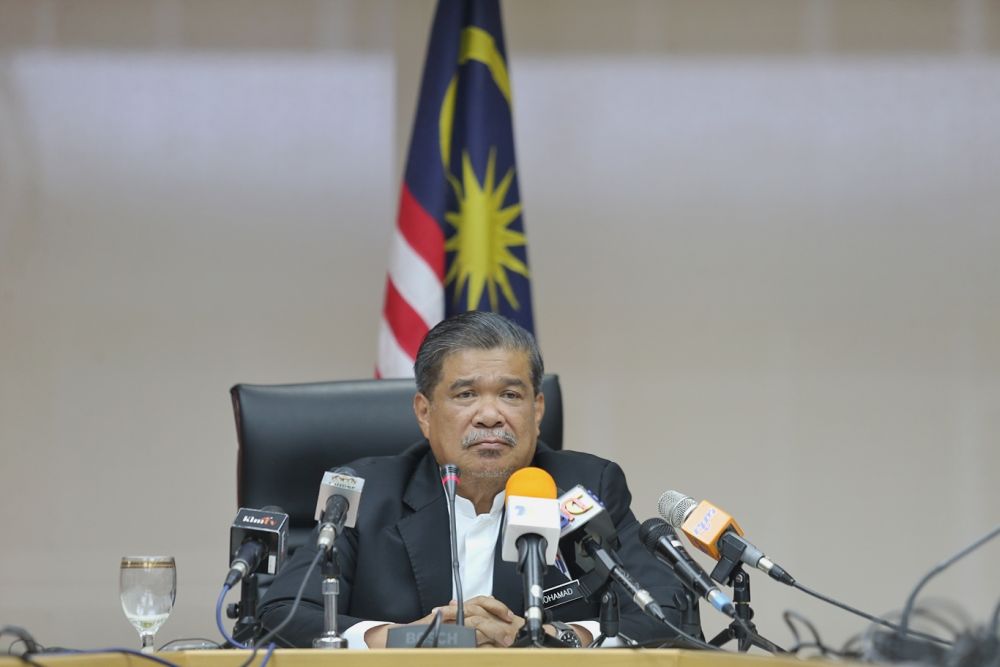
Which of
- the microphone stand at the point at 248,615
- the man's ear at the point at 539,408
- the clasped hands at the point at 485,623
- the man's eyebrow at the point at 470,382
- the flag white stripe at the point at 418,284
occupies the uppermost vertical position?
the flag white stripe at the point at 418,284

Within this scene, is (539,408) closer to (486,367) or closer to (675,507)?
(486,367)

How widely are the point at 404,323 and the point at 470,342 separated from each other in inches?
48.4

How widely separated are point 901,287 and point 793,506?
3.01ft

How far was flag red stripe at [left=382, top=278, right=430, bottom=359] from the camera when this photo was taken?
3822 mm

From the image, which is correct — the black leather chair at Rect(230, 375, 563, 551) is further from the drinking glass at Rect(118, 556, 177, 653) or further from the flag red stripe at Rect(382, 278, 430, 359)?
the flag red stripe at Rect(382, 278, 430, 359)

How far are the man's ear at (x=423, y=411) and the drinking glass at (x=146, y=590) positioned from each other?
0.78 m

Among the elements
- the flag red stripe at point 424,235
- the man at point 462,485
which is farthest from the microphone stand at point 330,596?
the flag red stripe at point 424,235

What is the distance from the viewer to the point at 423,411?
2711 mm

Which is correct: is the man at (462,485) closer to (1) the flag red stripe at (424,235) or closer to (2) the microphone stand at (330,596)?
(2) the microphone stand at (330,596)

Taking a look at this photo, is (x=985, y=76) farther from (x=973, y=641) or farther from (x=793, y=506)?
(x=973, y=641)

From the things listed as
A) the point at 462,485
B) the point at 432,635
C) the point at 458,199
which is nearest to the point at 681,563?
the point at 432,635

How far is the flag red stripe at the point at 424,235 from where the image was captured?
3.89 meters

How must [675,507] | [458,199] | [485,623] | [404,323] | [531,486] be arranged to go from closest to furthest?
[531,486] → [675,507] → [485,623] → [404,323] → [458,199]

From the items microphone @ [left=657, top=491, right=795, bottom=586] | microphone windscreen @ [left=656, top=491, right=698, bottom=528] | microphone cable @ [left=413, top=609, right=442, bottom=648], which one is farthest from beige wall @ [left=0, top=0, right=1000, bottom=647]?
microphone cable @ [left=413, top=609, right=442, bottom=648]
